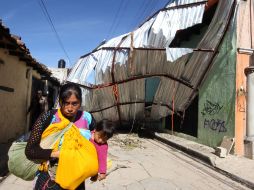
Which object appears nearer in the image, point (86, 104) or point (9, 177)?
point (9, 177)

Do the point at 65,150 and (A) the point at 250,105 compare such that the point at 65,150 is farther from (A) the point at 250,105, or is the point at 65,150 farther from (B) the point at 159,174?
(A) the point at 250,105

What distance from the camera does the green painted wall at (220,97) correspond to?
10.3 meters

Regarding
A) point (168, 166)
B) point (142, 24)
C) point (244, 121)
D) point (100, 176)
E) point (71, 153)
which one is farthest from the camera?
point (142, 24)

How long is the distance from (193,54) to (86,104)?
4.19 m

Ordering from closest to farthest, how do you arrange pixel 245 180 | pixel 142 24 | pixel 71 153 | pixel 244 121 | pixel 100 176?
1. pixel 71 153
2. pixel 100 176
3. pixel 245 180
4. pixel 244 121
5. pixel 142 24

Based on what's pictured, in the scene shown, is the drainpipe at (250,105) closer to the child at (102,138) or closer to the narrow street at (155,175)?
the narrow street at (155,175)

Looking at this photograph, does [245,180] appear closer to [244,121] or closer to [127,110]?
[244,121]

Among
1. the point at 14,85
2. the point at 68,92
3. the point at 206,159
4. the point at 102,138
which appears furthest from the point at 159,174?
the point at 14,85

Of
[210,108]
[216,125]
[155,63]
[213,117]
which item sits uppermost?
[155,63]

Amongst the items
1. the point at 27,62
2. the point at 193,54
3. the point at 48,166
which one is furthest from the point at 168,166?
the point at 27,62

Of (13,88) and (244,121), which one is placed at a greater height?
(13,88)

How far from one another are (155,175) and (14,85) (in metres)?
7.13

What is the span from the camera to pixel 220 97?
36.1ft

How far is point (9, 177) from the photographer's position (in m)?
7.11
